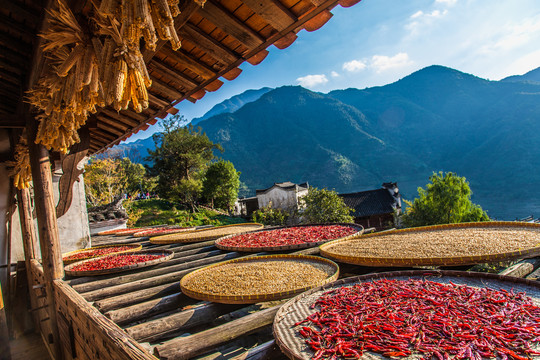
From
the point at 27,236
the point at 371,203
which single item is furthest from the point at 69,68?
the point at 371,203

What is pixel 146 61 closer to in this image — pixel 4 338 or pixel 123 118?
pixel 123 118

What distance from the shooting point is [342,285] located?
78.0 inches

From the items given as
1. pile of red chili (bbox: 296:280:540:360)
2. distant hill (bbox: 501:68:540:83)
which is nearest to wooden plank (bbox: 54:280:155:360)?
pile of red chili (bbox: 296:280:540:360)

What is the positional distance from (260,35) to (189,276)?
2051 mm

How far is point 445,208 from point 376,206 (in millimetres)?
6794

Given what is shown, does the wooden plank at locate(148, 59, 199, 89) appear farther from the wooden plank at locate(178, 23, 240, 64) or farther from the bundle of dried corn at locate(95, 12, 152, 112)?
the bundle of dried corn at locate(95, 12, 152, 112)

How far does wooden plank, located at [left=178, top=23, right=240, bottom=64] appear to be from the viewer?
225 centimetres

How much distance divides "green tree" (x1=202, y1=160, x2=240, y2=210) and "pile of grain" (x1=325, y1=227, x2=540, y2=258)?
909 inches

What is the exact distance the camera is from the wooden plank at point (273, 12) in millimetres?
1793

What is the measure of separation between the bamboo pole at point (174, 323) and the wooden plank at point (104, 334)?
14 centimetres

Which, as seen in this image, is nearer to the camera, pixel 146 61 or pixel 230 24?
pixel 230 24

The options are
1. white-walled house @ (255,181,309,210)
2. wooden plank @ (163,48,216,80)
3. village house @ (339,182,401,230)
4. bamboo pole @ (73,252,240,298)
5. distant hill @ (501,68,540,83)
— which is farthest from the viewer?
distant hill @ (501,68,540,83)

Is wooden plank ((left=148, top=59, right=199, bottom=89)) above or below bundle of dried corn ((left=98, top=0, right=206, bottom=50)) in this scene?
above

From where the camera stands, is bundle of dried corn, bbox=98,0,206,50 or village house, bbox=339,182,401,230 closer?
bundle of dried corn, bbox=98,0,206,50
